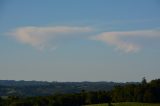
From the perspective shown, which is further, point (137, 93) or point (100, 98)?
point (100, 98)

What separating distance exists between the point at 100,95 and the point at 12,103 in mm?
34069

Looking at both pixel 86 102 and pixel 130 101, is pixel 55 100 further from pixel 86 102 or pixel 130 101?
pixel 130 101

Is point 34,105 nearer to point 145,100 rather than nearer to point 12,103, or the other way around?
point 12,103

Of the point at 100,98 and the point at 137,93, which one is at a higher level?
the point at 137,93

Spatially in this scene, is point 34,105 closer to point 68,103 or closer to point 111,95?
point 68,103

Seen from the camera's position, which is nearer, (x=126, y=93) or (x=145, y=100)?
(x=145, y=100)

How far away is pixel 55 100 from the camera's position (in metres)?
182

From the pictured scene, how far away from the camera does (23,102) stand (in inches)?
6934

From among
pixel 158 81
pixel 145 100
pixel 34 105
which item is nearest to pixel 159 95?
pixel 145 100

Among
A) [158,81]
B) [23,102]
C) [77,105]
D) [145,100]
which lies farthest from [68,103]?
[158,81]

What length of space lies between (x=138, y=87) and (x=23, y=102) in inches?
1685

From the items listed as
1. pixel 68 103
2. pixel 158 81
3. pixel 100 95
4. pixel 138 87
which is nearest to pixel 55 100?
pixel 68 103

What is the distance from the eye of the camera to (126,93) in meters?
190

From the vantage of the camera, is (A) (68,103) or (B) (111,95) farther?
(B) (111,95)
